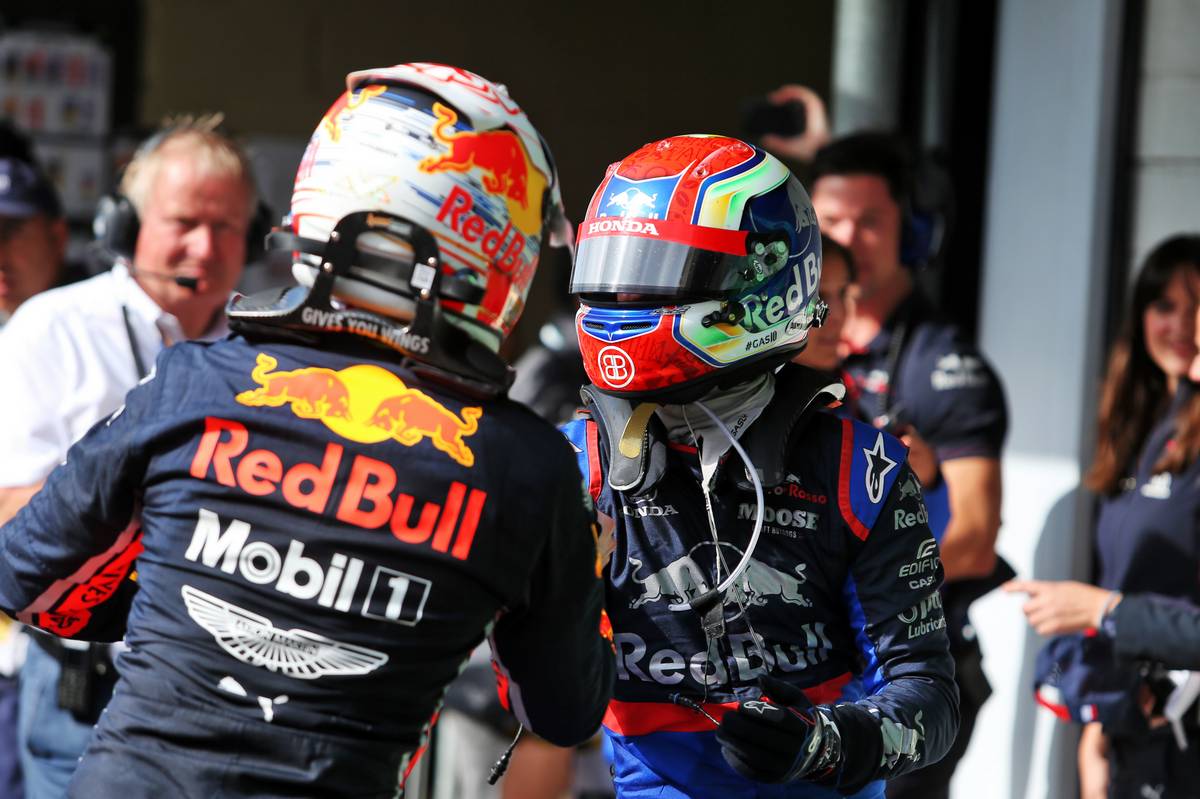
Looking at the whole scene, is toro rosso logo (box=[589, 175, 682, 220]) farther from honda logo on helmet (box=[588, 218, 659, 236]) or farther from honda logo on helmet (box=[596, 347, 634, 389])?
honda logo on helmet (box=[596, 347, 634, 389])

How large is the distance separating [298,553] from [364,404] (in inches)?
7.1

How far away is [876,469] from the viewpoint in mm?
2131

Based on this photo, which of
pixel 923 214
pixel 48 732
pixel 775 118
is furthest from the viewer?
pixel 775 118

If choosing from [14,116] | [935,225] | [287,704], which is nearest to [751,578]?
[287,704]

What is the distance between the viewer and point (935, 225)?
3.98m

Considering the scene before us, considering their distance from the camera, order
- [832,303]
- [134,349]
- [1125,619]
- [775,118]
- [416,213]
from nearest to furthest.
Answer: [416,213], [134,349], [832,303], [1125,619], [775,118]

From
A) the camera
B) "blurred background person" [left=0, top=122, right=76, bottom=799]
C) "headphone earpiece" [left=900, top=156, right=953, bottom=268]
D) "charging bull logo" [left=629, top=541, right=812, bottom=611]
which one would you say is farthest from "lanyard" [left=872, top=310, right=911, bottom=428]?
"blurred background person" [left=0, top=122, right=76, bottom=799]

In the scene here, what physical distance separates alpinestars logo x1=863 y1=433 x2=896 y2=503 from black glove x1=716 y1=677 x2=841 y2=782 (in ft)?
1.15

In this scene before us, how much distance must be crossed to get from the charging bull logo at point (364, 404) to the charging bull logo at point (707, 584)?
52 centimetres

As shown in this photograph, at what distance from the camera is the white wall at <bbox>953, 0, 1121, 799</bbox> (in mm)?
4664

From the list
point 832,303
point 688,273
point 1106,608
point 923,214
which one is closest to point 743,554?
point 688,273

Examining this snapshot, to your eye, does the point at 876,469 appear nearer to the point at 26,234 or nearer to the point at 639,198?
the point at 639,198

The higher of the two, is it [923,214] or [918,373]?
[923,214]

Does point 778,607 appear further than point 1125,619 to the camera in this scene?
No
